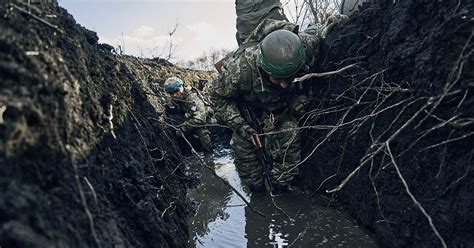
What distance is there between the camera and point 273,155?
4270 millimetres

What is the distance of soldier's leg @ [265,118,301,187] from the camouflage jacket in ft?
0.56

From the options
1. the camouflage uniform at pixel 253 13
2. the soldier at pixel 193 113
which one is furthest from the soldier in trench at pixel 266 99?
the soldier at pixel 193 113

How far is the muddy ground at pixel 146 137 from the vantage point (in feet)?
4.45

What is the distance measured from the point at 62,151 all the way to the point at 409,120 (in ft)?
5.19

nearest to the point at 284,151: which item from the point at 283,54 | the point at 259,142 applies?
the point at 259,142

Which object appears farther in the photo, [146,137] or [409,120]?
[146,137]

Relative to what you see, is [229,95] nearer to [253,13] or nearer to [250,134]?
[250,134]

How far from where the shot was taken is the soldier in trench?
381 centimetres

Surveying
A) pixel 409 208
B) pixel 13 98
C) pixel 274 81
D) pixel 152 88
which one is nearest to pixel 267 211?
pixel 274 81

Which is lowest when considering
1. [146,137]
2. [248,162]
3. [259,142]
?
[248,162]

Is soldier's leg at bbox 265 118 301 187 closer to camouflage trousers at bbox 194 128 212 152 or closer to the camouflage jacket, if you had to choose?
the camouflage jacket

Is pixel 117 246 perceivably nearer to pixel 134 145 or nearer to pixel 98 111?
pixel 98 111

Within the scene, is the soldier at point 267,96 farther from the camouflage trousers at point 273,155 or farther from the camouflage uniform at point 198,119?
the camouflage uniform at point 198,119

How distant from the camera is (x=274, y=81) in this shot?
3895 millimetres
